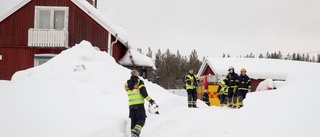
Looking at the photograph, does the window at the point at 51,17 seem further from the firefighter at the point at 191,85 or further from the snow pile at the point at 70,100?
the firefighter at the point at 191,85

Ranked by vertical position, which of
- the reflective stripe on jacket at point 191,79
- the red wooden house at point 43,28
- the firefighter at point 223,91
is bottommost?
the firefighter at point 223,91

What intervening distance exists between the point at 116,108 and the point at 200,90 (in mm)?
15714

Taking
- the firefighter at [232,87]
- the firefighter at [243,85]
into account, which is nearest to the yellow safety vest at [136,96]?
the firefighter at [243,85]

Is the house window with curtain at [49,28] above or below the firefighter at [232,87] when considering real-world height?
above

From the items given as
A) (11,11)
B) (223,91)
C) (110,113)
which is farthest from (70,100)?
(11,11)

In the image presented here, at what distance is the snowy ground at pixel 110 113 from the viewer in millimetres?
6072

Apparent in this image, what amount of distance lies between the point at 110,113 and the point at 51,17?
50.3ft

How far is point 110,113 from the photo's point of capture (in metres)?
8.86

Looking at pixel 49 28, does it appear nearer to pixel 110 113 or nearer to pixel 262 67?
pixel 110 113

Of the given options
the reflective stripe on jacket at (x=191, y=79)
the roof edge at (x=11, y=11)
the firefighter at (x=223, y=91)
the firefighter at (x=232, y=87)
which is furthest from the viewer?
the roof edge at (x=11, y=11)

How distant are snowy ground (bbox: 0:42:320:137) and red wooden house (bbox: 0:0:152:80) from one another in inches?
351

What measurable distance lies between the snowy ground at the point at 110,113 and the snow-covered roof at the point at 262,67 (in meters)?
17.9

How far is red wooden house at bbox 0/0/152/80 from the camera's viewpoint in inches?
878

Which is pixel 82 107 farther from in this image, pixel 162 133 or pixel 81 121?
pixel 162 133
